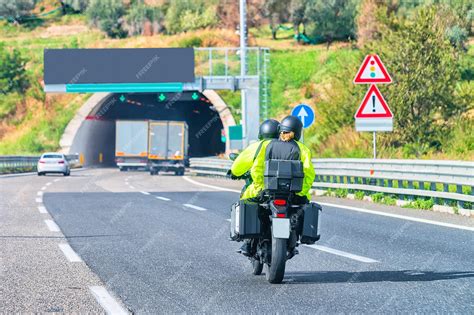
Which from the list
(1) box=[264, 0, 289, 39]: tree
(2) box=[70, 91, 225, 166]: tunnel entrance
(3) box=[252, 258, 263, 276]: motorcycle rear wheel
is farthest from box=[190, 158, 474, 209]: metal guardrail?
(1) box=[264, 0, 289, 39]: tree

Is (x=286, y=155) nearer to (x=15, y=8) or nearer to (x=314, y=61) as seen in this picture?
(x=314, y=61)

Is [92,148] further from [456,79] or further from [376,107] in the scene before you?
[376,107]

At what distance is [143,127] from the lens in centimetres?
5588

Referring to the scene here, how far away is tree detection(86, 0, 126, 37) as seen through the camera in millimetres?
99438

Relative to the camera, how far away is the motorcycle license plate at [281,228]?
8.70 meters

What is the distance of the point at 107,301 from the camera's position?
788 cm

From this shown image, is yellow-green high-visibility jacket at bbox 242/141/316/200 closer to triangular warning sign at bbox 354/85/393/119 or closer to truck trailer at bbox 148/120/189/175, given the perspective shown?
triangular warning sign at bbox 354/85/393/119

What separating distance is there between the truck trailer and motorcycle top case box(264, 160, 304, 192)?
1661 inches

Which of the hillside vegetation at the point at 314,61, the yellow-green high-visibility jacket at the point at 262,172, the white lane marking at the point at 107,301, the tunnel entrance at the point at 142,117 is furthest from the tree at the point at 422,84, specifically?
the tunnel entrance at the point at 142,117

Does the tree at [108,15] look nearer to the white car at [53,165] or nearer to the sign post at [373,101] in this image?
the white car at [53,165]

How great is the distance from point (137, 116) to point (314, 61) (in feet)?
45.2

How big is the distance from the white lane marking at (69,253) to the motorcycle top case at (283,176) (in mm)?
3042

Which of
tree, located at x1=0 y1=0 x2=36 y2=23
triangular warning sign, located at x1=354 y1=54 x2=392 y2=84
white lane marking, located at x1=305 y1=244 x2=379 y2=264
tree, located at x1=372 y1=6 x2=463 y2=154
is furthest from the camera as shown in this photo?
tree, located at x1=0 y1=0 x2=36 y2=23

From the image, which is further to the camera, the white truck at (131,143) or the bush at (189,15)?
the bush at (189,15)
